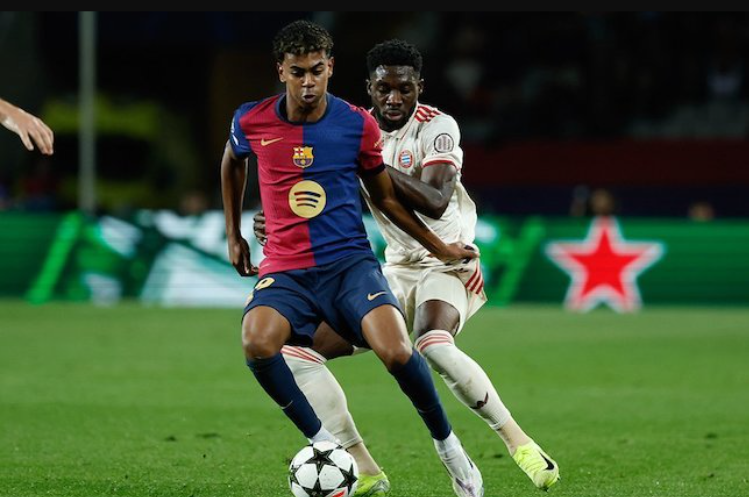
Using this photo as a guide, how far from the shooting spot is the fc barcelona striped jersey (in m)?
6.44

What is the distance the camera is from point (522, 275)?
19.2m

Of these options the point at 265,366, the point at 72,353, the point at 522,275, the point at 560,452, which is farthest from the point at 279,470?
the point at 522,275

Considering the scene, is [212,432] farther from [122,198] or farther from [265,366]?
[122,198]

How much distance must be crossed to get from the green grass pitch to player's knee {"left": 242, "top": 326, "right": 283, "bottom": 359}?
2.66 ft

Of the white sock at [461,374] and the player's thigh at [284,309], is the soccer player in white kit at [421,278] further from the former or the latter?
the player's thigh at [284,309]

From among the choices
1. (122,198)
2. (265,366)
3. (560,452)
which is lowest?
(122,198)

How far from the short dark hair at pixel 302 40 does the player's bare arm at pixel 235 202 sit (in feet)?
1.91

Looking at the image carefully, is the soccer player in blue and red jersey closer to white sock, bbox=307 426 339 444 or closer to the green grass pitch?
white sock, bbox=307 426 339 444

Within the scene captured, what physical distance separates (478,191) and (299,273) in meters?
16.5

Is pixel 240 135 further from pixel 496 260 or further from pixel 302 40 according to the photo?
pixel 496 260

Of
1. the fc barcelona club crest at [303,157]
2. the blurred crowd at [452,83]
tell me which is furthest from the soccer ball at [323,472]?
the blurred crowd at [452,83]

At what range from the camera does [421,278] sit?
7285 mm

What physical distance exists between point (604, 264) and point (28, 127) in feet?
44.9

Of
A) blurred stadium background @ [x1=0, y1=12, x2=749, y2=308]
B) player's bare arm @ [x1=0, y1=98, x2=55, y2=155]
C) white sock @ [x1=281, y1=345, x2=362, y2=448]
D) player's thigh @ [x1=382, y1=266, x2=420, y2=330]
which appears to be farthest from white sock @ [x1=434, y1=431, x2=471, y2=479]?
blurred stadium background @ [x1=0, y1=12, x2=749, y2=308]
